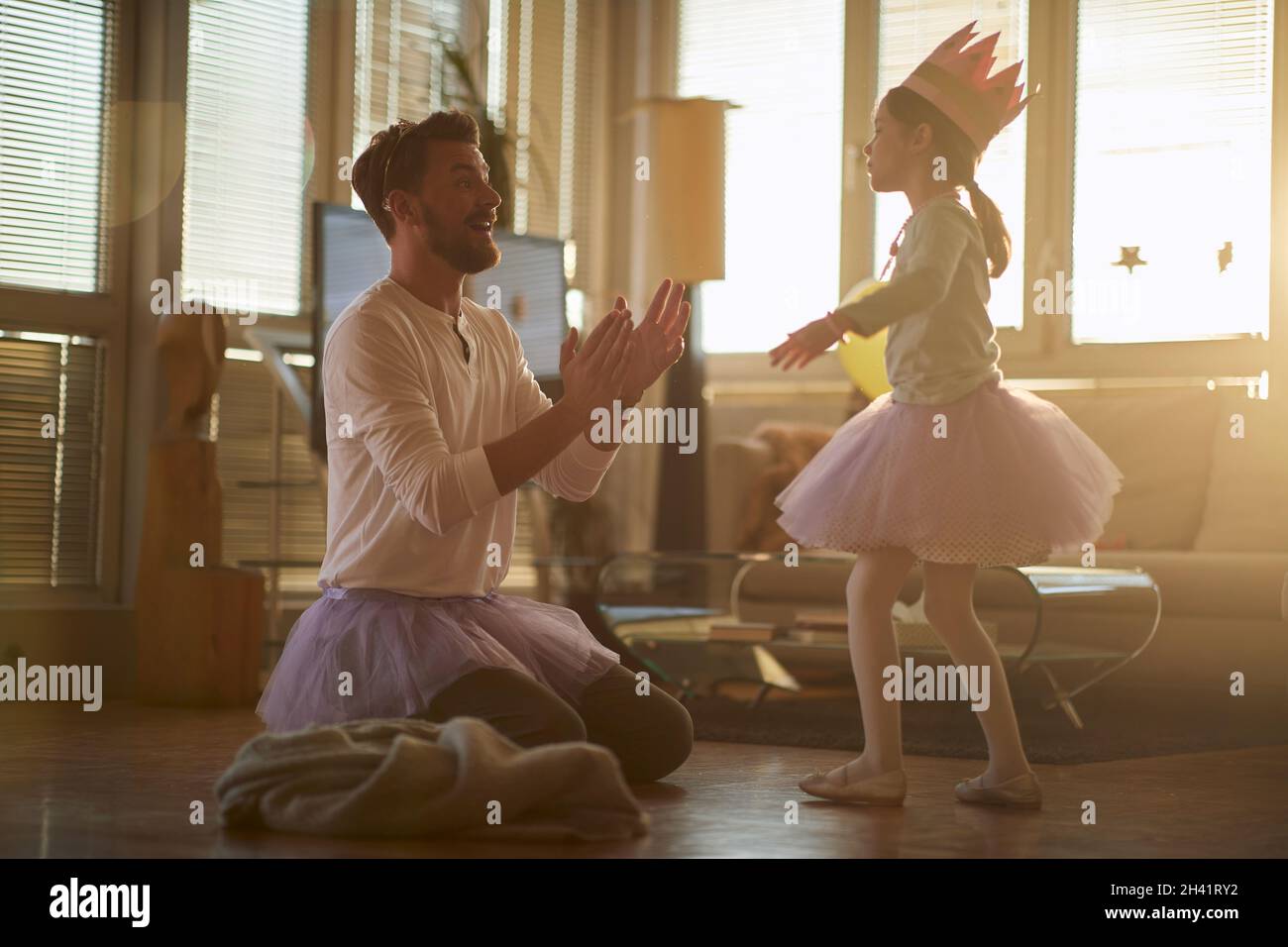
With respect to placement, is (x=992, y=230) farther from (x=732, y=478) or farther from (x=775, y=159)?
(x=775, y=159)

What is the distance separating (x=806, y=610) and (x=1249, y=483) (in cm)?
125

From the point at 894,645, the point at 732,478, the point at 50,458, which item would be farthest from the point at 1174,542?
the point at 50,458

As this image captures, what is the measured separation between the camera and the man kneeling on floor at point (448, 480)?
1.98 metres

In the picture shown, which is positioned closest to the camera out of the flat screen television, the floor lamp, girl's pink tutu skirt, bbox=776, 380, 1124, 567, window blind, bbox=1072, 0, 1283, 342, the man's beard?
girl's pink tutu skirt, bbox=776, 380, 1124, 567

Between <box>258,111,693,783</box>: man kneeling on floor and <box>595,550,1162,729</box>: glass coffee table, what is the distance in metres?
0.98

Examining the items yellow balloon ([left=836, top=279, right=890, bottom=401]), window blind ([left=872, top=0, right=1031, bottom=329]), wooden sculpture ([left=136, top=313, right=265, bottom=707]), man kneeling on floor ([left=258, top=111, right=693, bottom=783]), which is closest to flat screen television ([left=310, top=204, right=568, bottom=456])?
wooden sculpture ([left=136, top=313, right=265, bottom=707])

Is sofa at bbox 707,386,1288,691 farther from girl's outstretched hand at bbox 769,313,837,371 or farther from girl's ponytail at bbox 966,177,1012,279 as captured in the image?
girl's outstretched hand at bbox 769,313,837,371

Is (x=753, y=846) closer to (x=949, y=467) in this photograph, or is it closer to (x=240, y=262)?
(x=949, y=467)

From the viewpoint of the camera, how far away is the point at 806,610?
13.1 ft

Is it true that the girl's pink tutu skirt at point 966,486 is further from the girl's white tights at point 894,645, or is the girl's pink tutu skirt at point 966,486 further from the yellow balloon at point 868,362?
the yellow balloon at point 868,362

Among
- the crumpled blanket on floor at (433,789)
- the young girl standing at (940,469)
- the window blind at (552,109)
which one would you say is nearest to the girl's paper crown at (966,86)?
the young girl standing at (940,469)

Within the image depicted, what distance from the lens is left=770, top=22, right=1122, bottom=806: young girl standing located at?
2104 mm

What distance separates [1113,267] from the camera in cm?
508

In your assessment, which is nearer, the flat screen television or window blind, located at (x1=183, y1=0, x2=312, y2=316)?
the flat screen television
